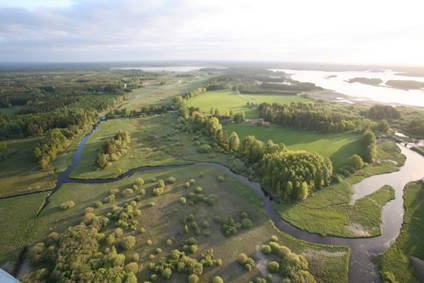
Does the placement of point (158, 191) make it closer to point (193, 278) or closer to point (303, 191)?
point (193, 278)

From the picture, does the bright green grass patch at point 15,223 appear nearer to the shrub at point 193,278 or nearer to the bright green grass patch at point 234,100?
the shrub at point 193,278

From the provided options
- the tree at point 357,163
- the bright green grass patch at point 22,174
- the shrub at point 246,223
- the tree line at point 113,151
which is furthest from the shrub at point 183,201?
the tree at point 357,163

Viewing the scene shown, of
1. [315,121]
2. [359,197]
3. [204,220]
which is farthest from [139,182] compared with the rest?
[315,121]

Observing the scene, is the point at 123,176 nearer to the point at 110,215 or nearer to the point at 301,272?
the point at 110,215

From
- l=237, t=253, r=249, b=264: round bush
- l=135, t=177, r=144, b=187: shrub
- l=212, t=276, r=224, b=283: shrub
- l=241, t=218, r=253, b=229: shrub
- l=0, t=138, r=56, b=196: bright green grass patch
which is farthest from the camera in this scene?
l=0, t=138, r=56, b=196: bright green grass patch

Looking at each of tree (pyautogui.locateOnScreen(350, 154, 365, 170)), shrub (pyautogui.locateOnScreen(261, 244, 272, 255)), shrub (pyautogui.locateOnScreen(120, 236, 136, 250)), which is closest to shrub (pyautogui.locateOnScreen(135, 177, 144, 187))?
shrub (pyautogui.locateOnScreen(120, 236, 136, 250))

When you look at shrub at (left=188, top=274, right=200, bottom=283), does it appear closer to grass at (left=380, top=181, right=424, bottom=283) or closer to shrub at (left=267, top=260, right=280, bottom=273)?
shrub at (left=267, top=260, right=280, bottom=273)

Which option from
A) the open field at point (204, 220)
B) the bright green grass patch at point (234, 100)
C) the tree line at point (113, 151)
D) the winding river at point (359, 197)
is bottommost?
the winding river at point (359, 197)
